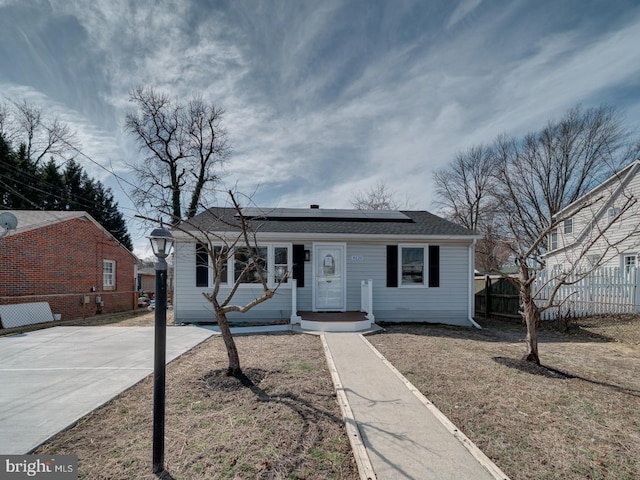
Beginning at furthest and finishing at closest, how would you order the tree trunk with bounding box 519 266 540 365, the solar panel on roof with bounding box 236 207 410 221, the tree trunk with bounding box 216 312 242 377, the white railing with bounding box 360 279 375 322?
the solar panel on roof with bounding box 236 207 410 221 < the white railing with bounding box 360 279 375 322 < the tree trunk with bounding box 519 266 540 365 < the tree trunk with bounding box 216 312 242 377

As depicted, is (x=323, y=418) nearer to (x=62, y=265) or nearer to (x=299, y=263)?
(x=299, y=263)

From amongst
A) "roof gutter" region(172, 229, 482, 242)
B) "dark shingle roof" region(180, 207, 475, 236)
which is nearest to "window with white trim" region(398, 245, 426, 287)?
"roof gutter" region(172, 229, 482, 242)

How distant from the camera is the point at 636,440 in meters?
3.07

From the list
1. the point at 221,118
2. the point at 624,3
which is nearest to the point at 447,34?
the point at 624,3

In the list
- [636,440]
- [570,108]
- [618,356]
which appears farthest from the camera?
[570,108]

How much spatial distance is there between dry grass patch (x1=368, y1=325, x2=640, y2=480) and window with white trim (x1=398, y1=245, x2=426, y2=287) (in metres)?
3.14

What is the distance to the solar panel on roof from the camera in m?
11.8

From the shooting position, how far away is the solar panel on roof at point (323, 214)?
11.8 metres

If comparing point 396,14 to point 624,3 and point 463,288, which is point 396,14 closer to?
point 624,3

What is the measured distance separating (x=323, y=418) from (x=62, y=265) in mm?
14155

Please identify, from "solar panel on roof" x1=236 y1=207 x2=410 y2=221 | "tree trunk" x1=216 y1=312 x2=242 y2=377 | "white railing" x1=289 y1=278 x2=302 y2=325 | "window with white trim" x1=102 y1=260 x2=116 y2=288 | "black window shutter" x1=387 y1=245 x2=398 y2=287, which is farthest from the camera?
"window with white trim" x1=102 y1=260 x2=116 y2=288

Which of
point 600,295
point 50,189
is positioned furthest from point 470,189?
point 50,189

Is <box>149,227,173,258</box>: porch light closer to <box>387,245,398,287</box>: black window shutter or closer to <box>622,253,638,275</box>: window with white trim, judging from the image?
<box>387,245,398,287</box>: black window shutter

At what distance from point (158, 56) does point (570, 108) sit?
2606 centimetres
